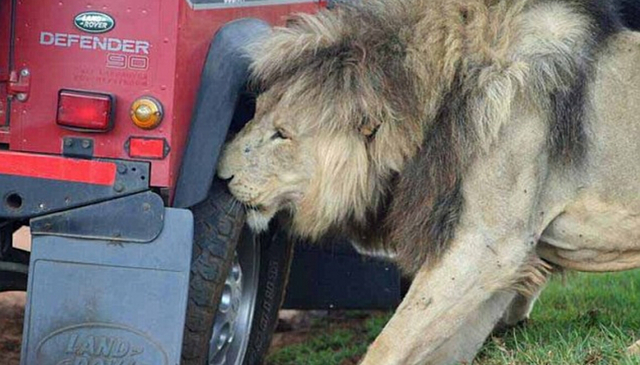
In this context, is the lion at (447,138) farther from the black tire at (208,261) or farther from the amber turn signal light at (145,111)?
the amber turn signal light at (145,111)

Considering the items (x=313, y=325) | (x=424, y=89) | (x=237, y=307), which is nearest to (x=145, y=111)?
(x=424, y=89)

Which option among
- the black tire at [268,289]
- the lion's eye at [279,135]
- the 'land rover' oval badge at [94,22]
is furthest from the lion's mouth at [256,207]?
the 'land rover' oval badge at [94,22]

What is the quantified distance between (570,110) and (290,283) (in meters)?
1.77

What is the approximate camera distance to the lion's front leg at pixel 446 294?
187 inches

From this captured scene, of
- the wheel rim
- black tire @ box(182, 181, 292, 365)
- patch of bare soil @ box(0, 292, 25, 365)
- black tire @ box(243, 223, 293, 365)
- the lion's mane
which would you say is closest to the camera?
black tire @ box(182, 181, 292, 365)

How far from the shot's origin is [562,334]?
543 centimetres

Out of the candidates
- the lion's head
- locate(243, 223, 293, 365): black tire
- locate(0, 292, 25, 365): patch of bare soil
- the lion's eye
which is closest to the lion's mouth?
the lion's head

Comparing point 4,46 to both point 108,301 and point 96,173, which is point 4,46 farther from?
point 108,301

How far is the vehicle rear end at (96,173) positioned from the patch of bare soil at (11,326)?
68.1 inches

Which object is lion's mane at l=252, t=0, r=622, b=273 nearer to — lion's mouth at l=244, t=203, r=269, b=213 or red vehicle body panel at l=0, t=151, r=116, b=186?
lion's mouth at l=244, t=203, r=269, b=213

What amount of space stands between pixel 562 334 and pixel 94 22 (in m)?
A: 2.32

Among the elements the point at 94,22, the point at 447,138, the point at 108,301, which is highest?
the point at 94,22

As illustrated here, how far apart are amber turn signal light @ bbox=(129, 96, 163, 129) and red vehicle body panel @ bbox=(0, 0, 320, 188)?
0.06ft

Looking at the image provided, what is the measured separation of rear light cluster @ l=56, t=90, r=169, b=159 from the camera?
436 cm
